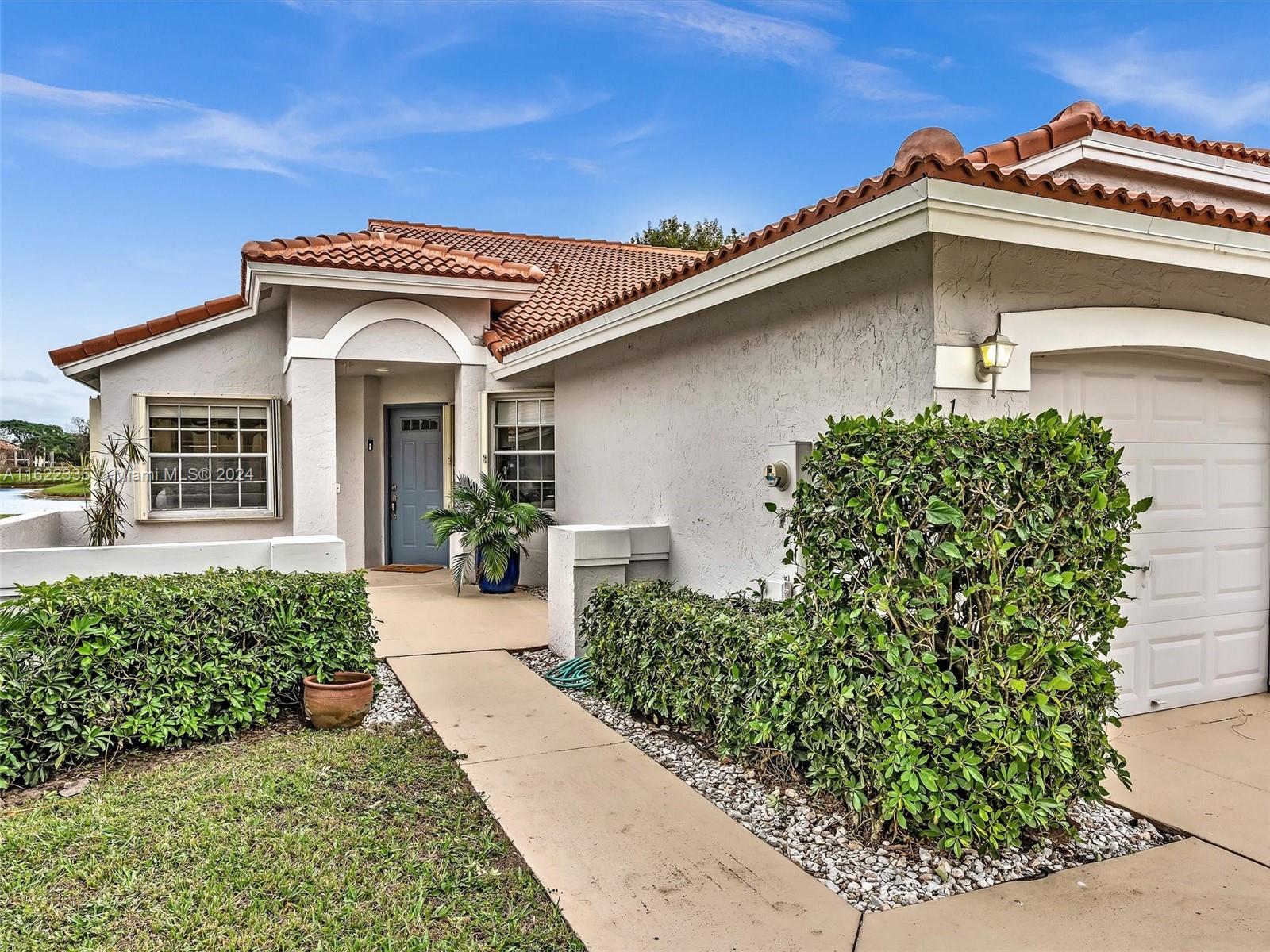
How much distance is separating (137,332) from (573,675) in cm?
813

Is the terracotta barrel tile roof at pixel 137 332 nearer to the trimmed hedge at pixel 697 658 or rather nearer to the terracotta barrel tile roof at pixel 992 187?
the trimmed hedge at pixel 697 658

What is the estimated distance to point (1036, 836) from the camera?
12.9 ft

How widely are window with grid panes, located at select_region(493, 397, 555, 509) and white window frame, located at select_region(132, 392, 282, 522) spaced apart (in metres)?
3.12

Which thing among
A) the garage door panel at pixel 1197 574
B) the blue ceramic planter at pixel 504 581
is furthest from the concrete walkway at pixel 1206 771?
the blue ceramic planter at pixel 504 581

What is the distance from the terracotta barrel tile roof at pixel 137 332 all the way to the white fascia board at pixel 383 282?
0.91 metres

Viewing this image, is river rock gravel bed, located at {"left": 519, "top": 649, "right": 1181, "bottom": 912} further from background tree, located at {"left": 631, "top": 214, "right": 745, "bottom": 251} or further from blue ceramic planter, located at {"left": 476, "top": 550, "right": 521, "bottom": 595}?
background tree, located at {"left": 631, "top": 214, "right": 745, "bottom": 251}

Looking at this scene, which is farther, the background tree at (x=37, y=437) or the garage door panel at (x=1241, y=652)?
the background tree at (x=37, y=437)

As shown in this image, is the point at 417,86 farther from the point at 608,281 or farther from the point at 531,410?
the point at 531,410

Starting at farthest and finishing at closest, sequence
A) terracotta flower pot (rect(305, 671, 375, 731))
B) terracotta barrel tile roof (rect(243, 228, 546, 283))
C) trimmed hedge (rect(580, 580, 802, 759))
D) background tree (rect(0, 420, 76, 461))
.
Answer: background tree (rect(0, 420, 76, 461)), terracotta barrel tile roof (rect(243, 228, 546, 283)), terracotta flower pot (rect(305, 671, 375, 731)), trimmed hedge (rect(580, 580, 802, 759))

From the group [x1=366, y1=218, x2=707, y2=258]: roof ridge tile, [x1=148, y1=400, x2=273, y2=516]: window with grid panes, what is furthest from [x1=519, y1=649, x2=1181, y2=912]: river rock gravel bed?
[x1=366, y1=218, x2=707, y2=258]: roof ridge tile

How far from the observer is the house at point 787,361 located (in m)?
4.94

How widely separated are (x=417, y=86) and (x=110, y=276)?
7.63m

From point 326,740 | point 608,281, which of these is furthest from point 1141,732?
point 608,281

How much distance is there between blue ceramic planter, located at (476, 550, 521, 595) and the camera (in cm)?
1115
